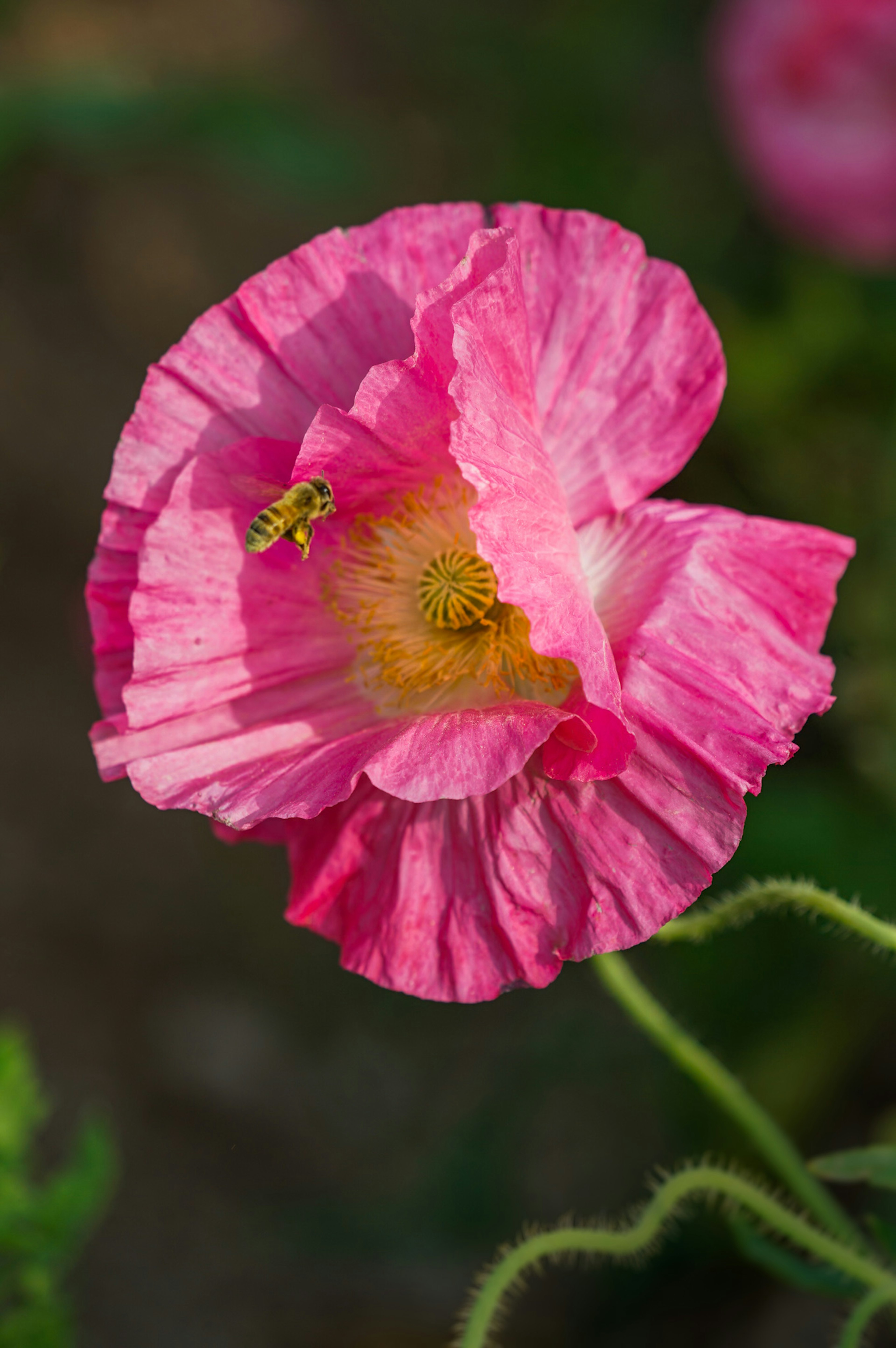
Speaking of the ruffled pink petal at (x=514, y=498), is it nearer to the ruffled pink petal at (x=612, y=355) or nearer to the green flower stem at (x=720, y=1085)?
the ruffled pink petal at (x=612, y=355)

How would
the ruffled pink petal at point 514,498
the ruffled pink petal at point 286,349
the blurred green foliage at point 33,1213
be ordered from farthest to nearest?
the blurred green foliage at point 33,1213 → the ruffled pink petal at point 286,349 → the ruffled pink petal at point 514,498

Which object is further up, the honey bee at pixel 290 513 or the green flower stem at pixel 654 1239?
the honey bee at pixel 290 513

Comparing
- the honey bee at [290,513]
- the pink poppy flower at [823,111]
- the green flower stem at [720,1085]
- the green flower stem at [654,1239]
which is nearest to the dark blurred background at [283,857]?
the pink poppy flower at [823,111]

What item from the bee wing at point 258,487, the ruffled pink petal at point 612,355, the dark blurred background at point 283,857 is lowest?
the dark blurred background at point 283,857

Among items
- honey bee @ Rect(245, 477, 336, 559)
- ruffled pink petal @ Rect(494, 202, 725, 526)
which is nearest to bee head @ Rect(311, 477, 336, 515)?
honey bee @ Rect(245, 477, 336, 559)

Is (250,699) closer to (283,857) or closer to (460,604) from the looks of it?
(460,604)

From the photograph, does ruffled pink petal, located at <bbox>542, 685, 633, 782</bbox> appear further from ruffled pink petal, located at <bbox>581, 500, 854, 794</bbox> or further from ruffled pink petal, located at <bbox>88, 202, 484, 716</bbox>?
ruffled pink petal, located at <bbox>88, 202, 484, 716</bbox>

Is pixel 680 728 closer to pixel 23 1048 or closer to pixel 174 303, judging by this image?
pixel 23 1048
